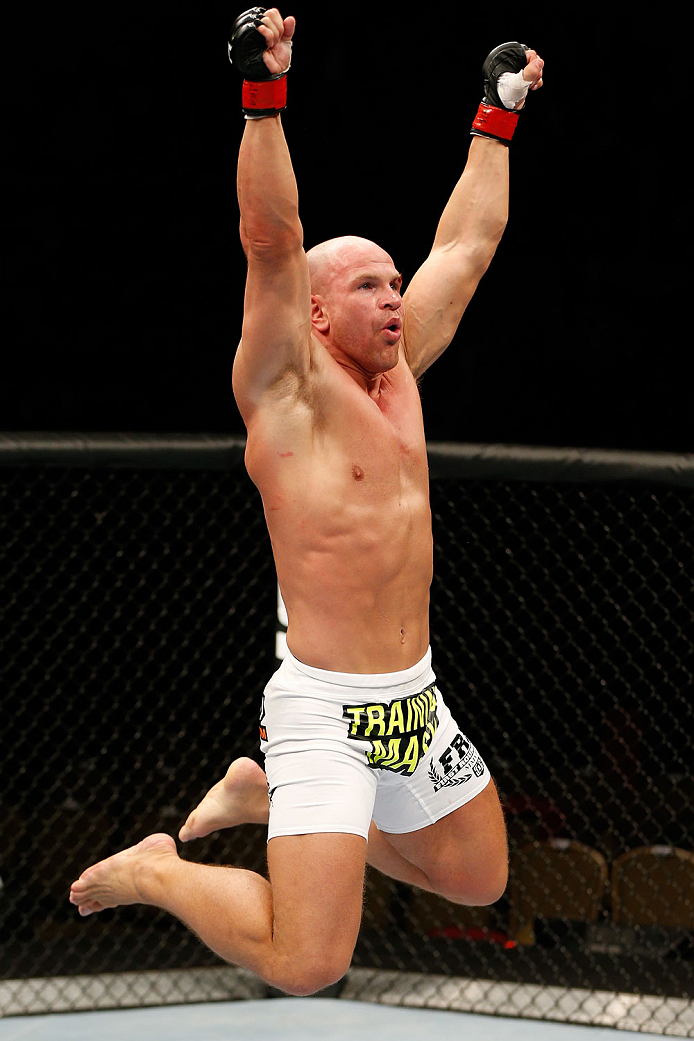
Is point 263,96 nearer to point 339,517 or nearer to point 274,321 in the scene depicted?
point 274,321

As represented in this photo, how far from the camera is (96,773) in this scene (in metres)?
3.92

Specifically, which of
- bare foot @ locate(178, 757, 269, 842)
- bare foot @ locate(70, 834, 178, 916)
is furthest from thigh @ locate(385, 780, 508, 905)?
bare foot @ locate(70, 834, 178, 916)

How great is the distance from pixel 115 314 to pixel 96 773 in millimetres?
1792

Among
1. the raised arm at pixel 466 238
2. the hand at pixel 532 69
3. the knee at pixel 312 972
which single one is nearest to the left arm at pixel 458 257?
the raised arm at pixel 466 238

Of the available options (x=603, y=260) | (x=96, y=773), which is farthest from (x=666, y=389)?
(x=96, y=773)

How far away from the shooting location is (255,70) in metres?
1.57

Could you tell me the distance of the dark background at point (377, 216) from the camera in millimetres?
4340

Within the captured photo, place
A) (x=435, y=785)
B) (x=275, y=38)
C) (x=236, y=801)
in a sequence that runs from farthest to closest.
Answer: (x=236, y=801), (x=435, y=785), (x=275, y=38)

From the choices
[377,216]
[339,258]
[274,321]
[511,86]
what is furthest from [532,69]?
[377,216]

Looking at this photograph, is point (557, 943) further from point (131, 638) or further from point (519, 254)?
point (519, 254)

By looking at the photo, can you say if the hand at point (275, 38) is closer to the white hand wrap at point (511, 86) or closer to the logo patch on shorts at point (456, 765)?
the white hand wrap at point (511, 86)

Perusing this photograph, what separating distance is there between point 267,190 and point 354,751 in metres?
0.89

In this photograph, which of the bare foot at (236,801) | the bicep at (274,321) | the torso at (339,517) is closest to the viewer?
the bicep at (274,321)

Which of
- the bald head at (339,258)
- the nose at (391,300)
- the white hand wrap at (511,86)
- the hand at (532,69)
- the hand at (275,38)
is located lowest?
the nose at (391,300)
